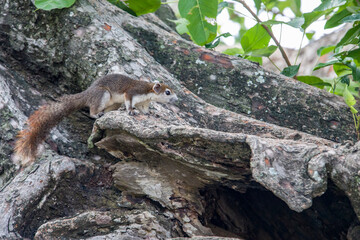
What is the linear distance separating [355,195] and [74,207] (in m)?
Answer: 1.51

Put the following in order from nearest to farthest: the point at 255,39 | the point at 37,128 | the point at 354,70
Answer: the point at 37,128
the point at 354,70
the point at 255,39

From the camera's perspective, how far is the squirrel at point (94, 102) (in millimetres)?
2889

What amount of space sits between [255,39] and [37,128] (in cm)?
215

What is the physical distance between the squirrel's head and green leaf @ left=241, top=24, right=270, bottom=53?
1.03 meters

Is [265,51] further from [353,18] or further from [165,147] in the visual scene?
[165,147]

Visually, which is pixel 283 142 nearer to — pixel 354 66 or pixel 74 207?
pixel 74 207

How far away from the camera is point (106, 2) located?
4215mm

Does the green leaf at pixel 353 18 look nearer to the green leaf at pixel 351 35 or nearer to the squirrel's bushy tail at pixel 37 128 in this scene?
the green leaf at pixel 351 35

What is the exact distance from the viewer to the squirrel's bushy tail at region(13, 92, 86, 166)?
9.34 feet

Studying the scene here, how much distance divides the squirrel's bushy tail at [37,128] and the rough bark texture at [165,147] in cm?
8

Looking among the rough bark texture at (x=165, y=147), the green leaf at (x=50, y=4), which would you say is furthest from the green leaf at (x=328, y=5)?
the green leaf at (x=50, y=4)

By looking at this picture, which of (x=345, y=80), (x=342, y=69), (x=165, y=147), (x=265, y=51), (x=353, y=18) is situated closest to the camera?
(x=165, y=147)

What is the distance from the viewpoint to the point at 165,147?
8.45ft

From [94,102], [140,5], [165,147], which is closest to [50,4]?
[94,102]
